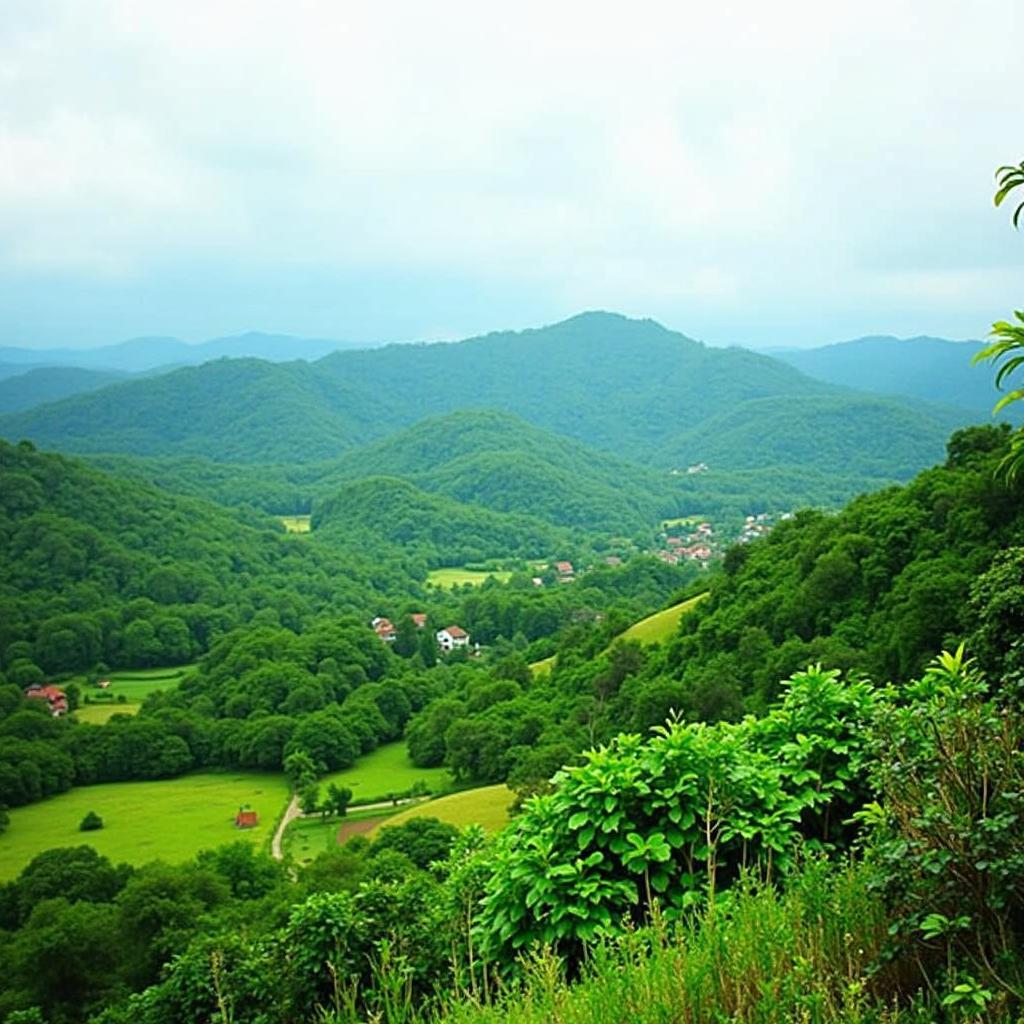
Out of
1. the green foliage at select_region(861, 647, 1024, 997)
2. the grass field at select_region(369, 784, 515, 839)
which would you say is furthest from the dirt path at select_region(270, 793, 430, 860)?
the green foliage at select_region(861, 647, 1024, 997)

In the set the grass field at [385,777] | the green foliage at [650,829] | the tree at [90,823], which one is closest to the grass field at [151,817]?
the tree at [90,823]

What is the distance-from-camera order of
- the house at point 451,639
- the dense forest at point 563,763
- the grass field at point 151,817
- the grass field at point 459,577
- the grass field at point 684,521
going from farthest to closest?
the grass field at point 684,521 < the grass field at point 459,577 < the house at point 451,639 < the grass field at point 151,817 < the dense forest at point 563,763

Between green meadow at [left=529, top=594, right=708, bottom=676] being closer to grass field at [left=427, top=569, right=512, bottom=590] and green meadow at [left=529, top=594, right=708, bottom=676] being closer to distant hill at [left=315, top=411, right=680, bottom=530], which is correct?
grass field at [left=427, top=569, right=512, bottom=590]

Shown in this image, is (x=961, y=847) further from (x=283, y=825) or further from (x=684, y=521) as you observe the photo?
(x=684, y=521)

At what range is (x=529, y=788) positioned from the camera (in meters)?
22.9

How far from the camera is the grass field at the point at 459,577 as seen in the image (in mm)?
88500

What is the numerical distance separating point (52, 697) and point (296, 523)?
71853 mm

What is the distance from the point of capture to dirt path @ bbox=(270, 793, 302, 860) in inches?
1097

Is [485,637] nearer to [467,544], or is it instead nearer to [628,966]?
[467,544]

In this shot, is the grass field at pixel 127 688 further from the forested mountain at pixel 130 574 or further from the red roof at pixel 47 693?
the forested mountain at pixel 130 574

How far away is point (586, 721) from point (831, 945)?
2781cm

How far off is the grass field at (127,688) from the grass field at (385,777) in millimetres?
14262

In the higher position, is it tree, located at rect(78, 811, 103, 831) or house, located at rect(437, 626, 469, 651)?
tree, located at rect(78, 811, 103, 831)

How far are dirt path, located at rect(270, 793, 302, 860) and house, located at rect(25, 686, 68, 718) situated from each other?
17587mm
